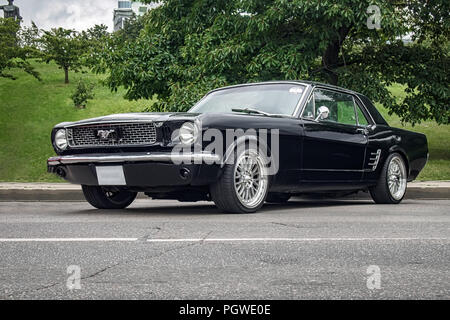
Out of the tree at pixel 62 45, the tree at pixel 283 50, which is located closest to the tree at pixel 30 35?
the tree at pixel 62 45

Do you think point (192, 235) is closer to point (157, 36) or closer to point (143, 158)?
point (143, 158)

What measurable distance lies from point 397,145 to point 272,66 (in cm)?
658

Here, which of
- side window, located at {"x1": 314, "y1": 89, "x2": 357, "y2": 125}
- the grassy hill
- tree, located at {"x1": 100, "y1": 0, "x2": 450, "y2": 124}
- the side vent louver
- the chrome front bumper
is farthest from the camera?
the grassy hill

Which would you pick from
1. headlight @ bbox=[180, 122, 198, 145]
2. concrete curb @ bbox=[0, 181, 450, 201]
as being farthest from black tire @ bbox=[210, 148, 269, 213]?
concrete curb @ bbox=[0, 181, 450, 201]

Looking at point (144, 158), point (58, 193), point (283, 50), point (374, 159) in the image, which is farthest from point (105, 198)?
point (283, 50)

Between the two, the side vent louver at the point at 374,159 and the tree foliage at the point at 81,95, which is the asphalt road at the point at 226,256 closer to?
the side vent louver at the point at 374,159

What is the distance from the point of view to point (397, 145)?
9195 mm

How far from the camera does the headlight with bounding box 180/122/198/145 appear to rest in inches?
257

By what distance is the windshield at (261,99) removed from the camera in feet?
25.7

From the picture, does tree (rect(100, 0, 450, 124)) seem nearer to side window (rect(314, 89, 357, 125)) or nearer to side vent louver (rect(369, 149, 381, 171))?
side window (rect(314, 89, 357, 125))

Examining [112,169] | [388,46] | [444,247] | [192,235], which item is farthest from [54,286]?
[388,46]

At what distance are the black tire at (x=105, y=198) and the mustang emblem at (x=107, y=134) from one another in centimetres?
100

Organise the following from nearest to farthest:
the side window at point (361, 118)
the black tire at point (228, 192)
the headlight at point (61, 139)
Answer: the black tire at point (228, 192) < the headlight at point (61, 139) < the side window at point (361, 118)

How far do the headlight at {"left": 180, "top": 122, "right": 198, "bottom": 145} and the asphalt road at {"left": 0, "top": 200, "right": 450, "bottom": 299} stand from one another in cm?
79
